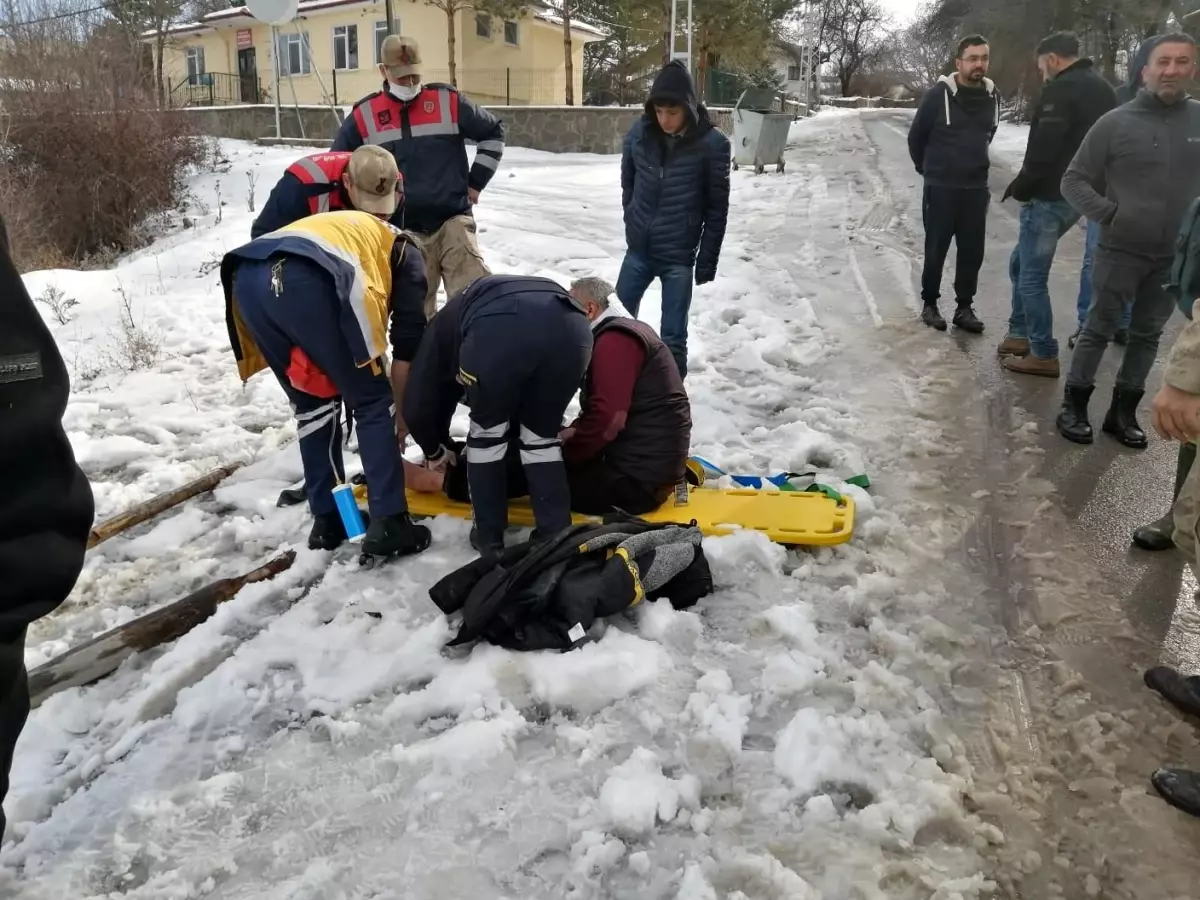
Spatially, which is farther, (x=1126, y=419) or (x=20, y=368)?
(x=1126, y=419)

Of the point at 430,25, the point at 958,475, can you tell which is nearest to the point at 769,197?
the point at 958,475

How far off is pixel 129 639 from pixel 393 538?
39.9 inches

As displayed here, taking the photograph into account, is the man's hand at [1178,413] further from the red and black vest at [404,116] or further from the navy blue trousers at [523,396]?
the red and black vest at [404,116]

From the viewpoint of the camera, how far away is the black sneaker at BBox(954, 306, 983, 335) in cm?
658

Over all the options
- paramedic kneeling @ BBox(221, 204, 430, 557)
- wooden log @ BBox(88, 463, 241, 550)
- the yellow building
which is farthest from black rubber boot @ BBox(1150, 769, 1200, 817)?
the yellow building

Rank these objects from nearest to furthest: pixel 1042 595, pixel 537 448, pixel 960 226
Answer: pixel 1042 595 < pixel 537 448 < pixel 960 226

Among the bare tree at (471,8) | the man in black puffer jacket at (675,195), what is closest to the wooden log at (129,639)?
the man in black puffer jacket at (675,195)

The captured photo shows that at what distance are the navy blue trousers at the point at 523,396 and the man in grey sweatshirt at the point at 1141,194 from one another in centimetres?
288

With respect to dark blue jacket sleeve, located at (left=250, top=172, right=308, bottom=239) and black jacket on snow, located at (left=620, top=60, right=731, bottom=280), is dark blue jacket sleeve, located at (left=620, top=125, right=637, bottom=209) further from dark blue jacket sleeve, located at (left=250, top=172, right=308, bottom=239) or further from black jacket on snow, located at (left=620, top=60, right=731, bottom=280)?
dark blue jacket sleeve, located at (left=250, top=172, right=308, bottom=239)

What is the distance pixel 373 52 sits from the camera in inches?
1046

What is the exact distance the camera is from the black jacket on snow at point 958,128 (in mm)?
6238

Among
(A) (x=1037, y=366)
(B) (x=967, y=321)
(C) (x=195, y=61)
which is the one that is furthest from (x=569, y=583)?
(C) (x=195, y=61)

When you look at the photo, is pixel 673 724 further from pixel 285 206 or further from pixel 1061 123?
pixel 1061 123

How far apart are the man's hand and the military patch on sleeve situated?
8.80 feet
